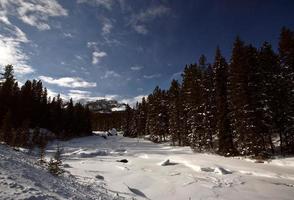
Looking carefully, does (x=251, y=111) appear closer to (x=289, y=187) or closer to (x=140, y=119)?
(x=289, y=187)

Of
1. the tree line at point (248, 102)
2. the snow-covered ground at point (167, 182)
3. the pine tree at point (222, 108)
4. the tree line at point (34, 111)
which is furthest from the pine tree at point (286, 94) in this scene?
the tree line at point (34, 111)

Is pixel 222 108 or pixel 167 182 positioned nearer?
pixel 167 182

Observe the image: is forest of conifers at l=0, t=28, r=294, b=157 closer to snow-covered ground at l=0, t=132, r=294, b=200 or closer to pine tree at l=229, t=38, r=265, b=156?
pine tree at l=229, t=38, r=265, b=156

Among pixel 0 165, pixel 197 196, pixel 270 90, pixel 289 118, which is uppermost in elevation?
pixel 270 90

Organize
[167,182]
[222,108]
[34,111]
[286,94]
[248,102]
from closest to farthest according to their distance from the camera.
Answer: [167,182] < [248,102] < [286,94] < [222,108] < [34,111]

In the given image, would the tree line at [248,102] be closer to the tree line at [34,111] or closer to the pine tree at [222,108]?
the pine tree at [222,108]

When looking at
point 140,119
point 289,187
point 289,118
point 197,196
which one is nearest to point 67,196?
point 197,196

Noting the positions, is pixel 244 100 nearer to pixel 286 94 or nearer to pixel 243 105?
pixel 243 105

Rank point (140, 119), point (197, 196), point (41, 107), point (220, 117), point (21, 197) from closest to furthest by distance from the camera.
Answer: point (21, 197) < point (197, 196) < point (220, 117) < point (41, 107) < point (140, 119)

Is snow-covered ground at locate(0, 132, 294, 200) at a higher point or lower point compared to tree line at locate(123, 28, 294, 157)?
lower

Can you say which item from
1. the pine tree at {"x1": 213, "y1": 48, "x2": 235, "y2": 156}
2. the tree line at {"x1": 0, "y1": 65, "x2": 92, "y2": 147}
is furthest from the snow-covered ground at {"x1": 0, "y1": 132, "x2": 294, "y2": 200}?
the tree line at {"x1": 0, "y1": 65, "x2": 92, "y2": 147}

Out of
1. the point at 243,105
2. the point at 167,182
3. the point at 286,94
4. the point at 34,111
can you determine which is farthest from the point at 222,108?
the point at 34,111

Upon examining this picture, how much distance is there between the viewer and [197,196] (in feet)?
40.3

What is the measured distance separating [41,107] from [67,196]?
239 feet
